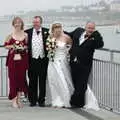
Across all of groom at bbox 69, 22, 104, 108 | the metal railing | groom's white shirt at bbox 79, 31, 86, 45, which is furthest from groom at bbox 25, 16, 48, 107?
the metal railing

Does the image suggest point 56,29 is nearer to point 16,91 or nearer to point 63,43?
point 63,43

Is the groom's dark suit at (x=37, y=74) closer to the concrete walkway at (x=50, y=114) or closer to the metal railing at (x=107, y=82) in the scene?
the concrete walkway at (x=50, y=114)

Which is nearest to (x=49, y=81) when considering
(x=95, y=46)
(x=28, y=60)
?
(x=28, y=60)

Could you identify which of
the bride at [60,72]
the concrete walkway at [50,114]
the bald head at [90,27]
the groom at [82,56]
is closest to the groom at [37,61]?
the bride at [60,72]

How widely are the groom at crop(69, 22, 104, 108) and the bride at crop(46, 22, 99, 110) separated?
0.12m

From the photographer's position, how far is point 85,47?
882 cm

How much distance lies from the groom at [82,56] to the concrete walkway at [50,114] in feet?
1.02

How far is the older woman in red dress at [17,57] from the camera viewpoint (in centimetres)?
898

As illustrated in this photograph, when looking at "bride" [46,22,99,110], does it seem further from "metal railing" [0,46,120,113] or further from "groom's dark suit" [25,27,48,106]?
"metal railing" [0,46,120,113]

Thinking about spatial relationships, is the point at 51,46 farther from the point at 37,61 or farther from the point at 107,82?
the point at 107,82

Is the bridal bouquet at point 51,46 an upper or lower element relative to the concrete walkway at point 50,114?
upper

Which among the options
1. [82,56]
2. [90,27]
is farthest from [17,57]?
[90,27]

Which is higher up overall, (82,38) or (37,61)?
(82,38)

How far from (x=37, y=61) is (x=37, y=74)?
262 millimetres
